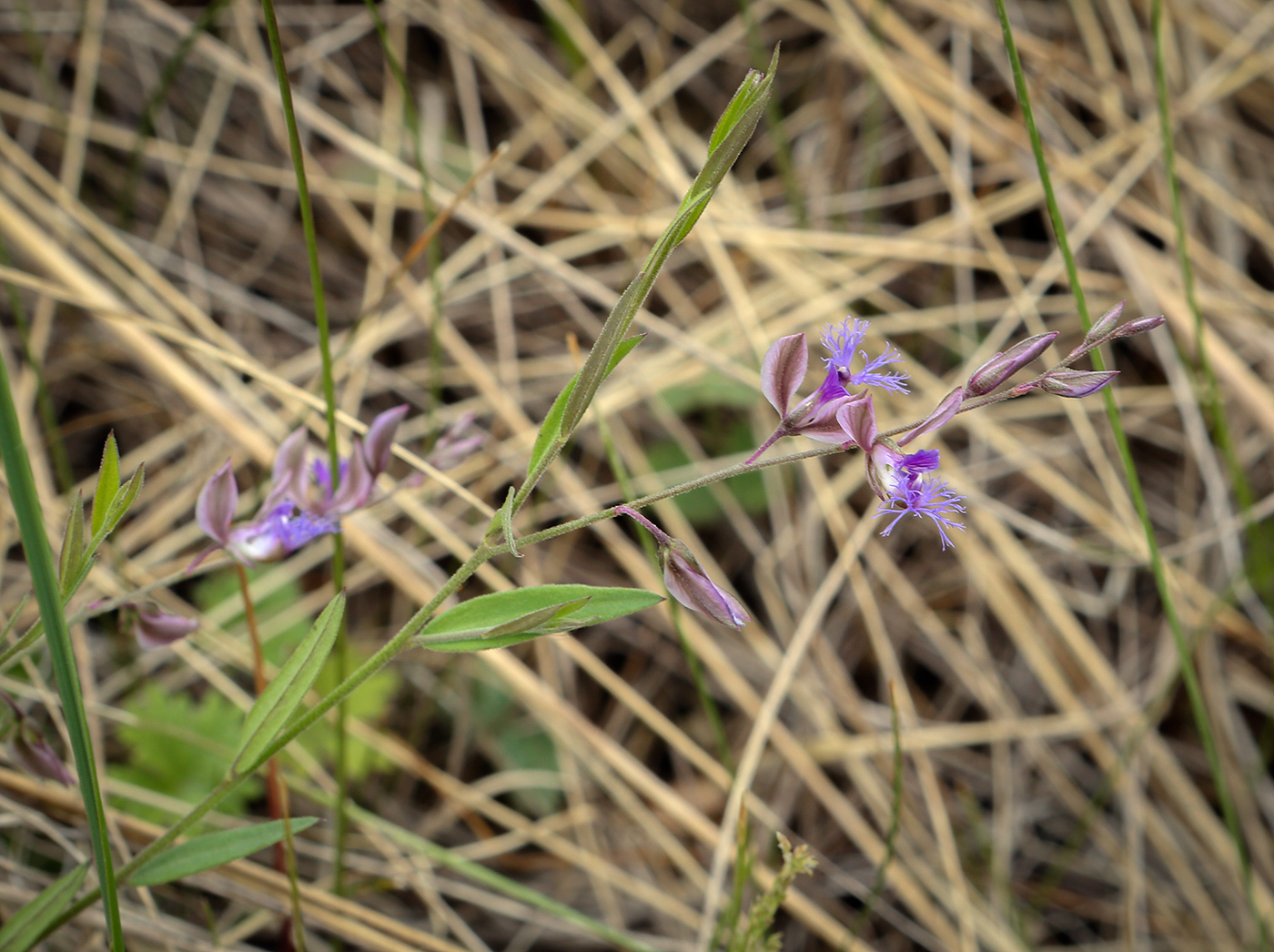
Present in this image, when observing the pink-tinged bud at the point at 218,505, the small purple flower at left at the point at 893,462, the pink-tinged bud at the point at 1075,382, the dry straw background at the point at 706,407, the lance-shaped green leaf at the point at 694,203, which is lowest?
the dry straw background at the point at 706,407

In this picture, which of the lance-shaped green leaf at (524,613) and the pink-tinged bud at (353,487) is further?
the pink-tinged bud at (353,487)

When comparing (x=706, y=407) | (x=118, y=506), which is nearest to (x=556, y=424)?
(x=118, y=506)

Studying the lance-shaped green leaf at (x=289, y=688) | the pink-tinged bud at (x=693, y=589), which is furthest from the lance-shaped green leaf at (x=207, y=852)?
the pink-tinged bud at (x=693, y=589)

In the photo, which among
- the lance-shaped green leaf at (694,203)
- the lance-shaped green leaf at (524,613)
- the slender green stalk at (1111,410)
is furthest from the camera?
the slender green stalk at (1111,410)

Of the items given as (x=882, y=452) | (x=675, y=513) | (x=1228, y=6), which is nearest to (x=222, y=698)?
(x=675, y=513)

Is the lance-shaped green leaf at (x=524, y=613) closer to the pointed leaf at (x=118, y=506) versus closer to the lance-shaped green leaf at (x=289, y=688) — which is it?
the lance-shaped green leaf at (x=289, y=688)

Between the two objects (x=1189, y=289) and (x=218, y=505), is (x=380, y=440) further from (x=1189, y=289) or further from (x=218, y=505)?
(x=1189, y=289)

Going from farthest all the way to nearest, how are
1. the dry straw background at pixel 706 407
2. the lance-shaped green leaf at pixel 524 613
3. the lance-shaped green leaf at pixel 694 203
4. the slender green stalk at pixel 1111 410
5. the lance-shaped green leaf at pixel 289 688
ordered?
1. the dry straw background at pixel 706 407
2. the slender green stalk at pixel 1111 410
3. the lance-shaped green leaf at pixel 289 688
4. the lance-shaped green leaf at pixel 524 613
5. the lance-shaped green leaf at pixel 694 203

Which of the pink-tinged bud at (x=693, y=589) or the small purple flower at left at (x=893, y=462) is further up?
the small purple flower at left at (x=893, y=462)
